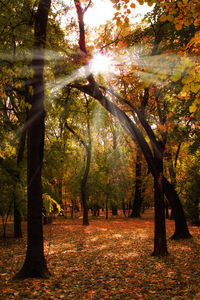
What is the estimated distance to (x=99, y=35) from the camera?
10789mm

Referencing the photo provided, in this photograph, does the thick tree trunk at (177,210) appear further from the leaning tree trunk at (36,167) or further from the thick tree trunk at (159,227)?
the leaning tree trunk at (36,167)

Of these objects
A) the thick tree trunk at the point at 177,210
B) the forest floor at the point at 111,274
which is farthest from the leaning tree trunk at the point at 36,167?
the thick tree trunk at the point at 177,210

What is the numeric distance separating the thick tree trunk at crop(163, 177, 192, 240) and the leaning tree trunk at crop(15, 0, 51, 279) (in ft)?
18.1

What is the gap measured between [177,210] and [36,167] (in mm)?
6939

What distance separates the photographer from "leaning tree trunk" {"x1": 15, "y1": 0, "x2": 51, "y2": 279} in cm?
602

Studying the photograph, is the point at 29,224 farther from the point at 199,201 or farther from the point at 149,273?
the point at 199,201

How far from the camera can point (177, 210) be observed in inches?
408

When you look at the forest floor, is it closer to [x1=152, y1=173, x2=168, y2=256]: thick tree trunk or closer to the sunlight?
[x1=152, y1=173, x2=168, y2=256]: thick tree trunk

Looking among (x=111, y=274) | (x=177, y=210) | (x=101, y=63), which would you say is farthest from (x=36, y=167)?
(x=177, y=210)

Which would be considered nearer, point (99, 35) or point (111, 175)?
point (99, 35)

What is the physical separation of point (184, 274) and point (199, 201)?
10909mm

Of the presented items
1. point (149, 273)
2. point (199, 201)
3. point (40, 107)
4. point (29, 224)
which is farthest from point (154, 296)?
point (199, 201)

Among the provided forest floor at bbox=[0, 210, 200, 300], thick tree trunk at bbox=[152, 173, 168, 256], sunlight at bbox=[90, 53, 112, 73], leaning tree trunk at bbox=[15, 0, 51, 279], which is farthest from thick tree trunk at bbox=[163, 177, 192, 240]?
leaning tree trunk at bbox=[15, 0, 51, 279]

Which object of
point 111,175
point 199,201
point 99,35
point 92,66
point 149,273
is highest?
point 99,35
